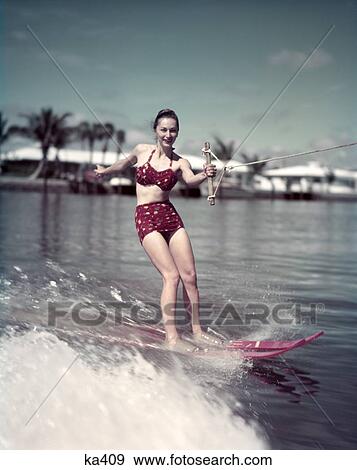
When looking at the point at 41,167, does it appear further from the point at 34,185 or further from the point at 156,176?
the point at 156,176

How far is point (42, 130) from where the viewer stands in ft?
252

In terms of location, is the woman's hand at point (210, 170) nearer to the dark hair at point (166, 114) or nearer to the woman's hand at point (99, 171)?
the dark hair at point (166, 114)

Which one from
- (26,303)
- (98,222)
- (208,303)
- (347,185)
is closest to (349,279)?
(208,303)

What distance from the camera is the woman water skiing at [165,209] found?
4906 mm

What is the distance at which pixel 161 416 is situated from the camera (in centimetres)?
426

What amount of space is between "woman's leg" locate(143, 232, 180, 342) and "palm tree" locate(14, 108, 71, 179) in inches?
2693

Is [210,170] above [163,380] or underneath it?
above

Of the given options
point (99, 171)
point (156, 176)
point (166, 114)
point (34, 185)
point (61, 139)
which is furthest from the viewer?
point (61, 139)

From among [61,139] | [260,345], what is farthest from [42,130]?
[260,345]

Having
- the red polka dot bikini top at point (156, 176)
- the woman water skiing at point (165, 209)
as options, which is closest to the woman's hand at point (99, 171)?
the woman water skiing at point (165, 209)

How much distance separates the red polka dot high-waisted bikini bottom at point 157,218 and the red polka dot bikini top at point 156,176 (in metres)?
0.19

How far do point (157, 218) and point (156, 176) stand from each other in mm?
346
